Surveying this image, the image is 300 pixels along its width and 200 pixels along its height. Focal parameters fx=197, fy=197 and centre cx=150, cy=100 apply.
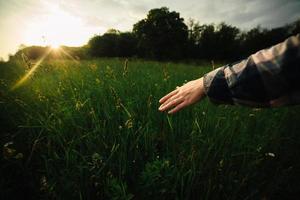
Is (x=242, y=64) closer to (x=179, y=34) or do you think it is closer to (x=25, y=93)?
(x=25, y=93)

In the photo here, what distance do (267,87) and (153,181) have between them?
0.83m

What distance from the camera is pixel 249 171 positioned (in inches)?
62.9

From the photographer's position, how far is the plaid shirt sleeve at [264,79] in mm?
798

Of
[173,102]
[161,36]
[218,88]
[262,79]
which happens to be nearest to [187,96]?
[173,102]

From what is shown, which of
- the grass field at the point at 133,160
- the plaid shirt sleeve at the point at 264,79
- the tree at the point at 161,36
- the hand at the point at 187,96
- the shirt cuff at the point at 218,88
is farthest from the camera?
the tree at the point at 161,36

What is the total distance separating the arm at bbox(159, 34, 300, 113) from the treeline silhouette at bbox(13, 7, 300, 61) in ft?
91.4

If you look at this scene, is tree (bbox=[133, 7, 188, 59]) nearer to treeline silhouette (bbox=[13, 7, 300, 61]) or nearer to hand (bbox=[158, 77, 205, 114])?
treeline silhouette (bbox=[13, 7, 300, 61])

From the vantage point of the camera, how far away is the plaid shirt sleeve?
80 cm

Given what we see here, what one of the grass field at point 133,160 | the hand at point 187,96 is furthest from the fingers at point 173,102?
the grass field at point 133,160

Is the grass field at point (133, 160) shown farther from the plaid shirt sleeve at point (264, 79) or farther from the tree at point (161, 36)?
the tree at point (161, 36)

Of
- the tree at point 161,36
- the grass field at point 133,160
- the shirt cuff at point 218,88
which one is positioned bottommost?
the grass field at point 133,160

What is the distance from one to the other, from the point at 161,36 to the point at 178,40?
110 inches

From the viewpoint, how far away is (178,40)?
30125mm

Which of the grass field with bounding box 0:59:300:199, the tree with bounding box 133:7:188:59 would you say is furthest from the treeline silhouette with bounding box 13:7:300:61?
the grass field with bounding box 0:59:300:199
